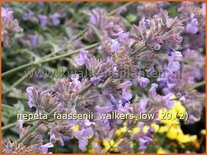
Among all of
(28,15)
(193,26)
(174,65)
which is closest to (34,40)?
(28,15)

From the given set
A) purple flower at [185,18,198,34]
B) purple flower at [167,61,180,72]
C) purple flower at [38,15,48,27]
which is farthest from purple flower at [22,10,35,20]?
purple flower at [167,61,180,72]

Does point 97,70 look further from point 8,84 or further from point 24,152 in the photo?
point 8,84

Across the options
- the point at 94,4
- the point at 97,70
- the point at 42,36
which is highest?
the point at 94,4

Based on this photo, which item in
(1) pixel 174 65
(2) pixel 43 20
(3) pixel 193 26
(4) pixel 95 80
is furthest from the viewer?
(2) pixel 43 20

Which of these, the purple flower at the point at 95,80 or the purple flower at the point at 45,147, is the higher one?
the purple flower at the point at 95,80

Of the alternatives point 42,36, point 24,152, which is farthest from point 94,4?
point 24,152

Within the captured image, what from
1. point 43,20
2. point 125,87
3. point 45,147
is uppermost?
point 43,20

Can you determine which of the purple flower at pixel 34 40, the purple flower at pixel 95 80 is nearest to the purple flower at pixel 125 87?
the purple flower at pixel 95 80

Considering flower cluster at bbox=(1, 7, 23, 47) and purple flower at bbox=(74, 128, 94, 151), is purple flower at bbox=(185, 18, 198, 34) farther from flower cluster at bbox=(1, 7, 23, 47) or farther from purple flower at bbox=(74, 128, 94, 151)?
purple flower at bbox=(74, 128, 94, 151)

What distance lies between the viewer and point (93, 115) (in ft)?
5.42

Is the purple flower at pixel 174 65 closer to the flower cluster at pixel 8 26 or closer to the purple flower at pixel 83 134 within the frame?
the purple flower at pixel 83 134

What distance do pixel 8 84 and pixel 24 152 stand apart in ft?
4.13

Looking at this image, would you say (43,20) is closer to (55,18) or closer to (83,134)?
(55,18)

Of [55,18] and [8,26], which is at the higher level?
[55,18]
